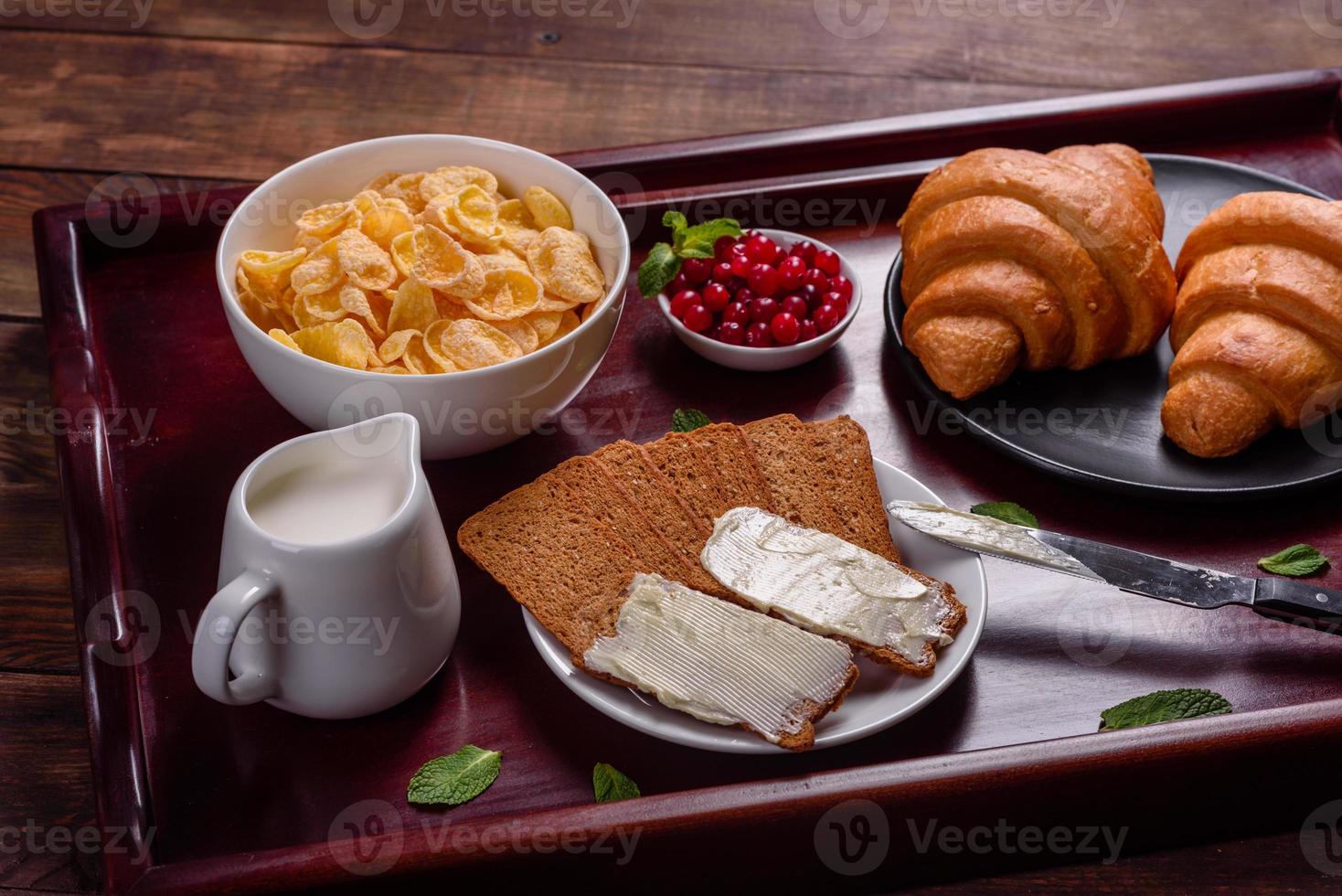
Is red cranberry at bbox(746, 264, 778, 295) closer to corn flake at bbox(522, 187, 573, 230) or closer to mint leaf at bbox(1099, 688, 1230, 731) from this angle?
corn flake at bbox(522, 187, 573, 230)

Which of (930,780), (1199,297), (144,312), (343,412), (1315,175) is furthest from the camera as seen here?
(1315,175)

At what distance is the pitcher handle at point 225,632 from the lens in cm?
102

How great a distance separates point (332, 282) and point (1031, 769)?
85 cm

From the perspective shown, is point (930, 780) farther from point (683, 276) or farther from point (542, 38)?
point (542, 38)

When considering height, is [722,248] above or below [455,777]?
above

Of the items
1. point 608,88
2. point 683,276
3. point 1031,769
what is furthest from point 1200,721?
point 608,88

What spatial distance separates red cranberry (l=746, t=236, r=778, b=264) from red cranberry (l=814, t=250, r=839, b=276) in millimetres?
54

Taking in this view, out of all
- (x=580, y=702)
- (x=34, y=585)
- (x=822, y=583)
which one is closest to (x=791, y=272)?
(x=822, y=583)

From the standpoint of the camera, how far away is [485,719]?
3.88 feet

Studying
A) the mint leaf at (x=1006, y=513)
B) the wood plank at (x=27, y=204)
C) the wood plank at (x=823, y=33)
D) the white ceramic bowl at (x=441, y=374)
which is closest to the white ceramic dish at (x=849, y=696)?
the mint leaf at (x=1006, y=513)

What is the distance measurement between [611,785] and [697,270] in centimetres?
68

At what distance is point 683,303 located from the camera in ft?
4.97

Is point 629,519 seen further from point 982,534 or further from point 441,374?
point 982,534

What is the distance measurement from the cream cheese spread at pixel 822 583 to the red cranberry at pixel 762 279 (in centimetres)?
38
